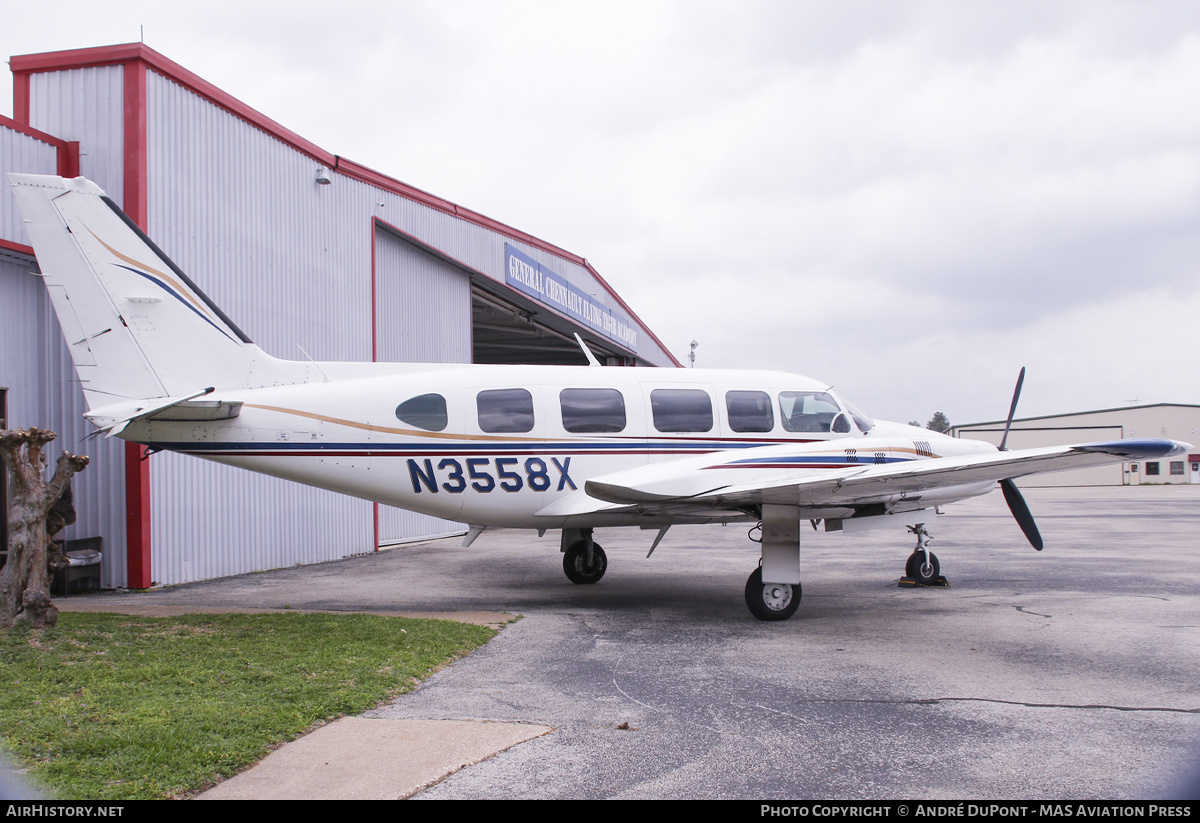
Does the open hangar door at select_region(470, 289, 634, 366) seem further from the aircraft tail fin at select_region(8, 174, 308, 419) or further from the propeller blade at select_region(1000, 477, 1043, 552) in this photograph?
the propeller blade at select_region(1000, 477, 1043, 552)

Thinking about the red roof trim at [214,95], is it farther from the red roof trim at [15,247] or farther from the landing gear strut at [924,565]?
the landing gear strut at [924,565]

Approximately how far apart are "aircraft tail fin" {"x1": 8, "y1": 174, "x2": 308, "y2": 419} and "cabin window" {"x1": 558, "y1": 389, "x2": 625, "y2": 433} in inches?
160

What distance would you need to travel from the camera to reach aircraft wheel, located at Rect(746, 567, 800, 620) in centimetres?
894

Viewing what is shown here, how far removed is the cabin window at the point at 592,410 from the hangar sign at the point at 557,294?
1296 cm

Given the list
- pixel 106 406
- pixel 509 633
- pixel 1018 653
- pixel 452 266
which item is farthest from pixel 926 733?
pixel 452 266

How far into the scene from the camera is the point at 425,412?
377 inches

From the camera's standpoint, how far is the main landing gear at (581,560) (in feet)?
39.6

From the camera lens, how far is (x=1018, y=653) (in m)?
7.35

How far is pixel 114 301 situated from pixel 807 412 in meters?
8.56

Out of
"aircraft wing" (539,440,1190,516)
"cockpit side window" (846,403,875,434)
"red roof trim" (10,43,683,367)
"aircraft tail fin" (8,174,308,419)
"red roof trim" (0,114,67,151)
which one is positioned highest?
"red roof trim" (10,43,683,367)

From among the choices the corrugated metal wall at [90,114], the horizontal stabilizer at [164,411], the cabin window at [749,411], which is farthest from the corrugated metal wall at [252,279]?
the cabin window at [749,411]

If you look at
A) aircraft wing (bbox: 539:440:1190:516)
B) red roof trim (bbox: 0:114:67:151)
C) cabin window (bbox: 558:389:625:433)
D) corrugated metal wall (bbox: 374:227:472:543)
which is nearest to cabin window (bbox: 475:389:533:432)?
cabin window (bbox: 558:389:625:433)

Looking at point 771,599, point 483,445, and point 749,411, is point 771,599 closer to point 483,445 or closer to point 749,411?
point 749,411

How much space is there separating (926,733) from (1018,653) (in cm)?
290
